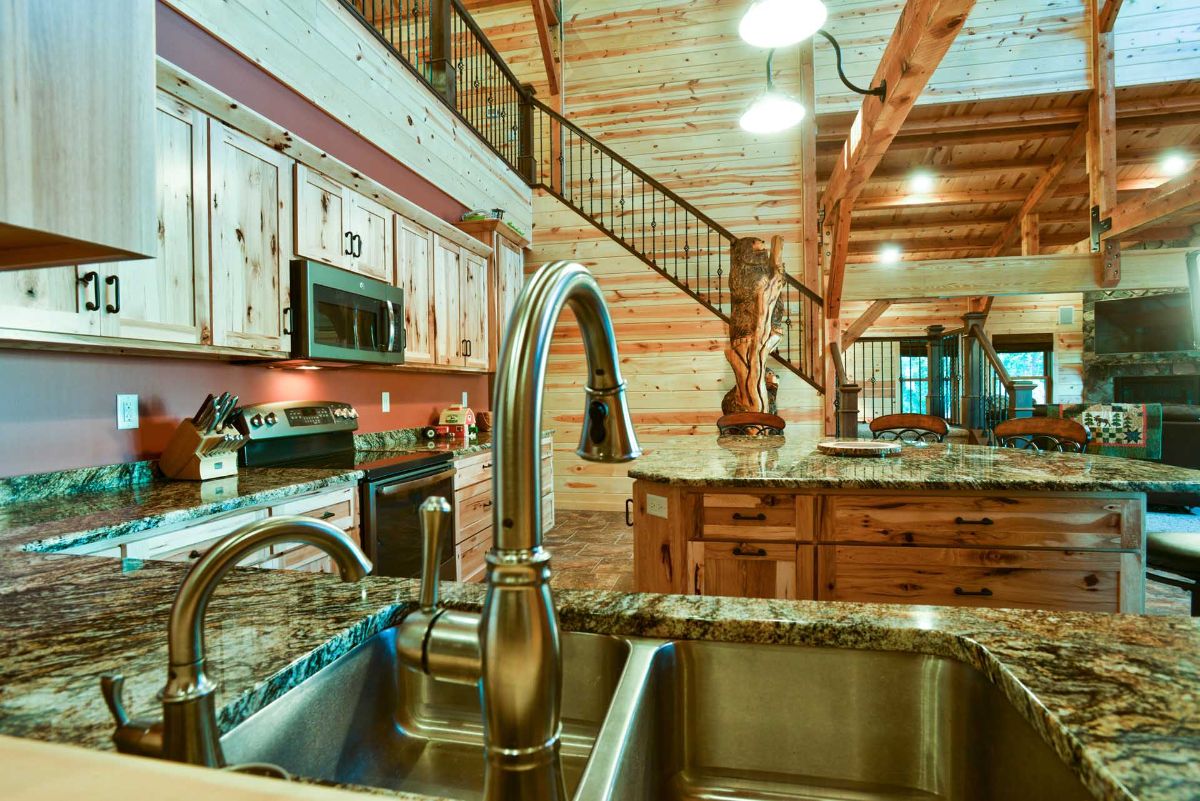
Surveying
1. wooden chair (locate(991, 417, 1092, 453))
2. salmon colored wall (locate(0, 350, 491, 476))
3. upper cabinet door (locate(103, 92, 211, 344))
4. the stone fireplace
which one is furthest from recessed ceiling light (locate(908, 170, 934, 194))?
upper cabinet door (locate(103, 92, 211, 344))

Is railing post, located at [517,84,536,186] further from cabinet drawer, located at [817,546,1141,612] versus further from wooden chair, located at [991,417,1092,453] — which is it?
cabinet drawer, located at [817,546,1141,612]

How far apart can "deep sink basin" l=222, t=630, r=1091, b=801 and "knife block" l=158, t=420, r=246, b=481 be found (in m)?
1.97

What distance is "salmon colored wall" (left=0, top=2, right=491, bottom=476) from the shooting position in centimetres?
216

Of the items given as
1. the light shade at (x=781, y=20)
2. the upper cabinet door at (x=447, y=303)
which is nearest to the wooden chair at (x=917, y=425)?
the light shade at (x=781, y=20)

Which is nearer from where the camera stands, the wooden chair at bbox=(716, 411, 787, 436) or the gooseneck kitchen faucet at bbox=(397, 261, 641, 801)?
the gooseneck kitchen faucet at bbox=(397, 261, 641, 801)

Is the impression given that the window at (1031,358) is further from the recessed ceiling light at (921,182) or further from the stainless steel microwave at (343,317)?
the stainless steel microwave at (343,317)

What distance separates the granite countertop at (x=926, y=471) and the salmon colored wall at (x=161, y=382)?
204 centimetres

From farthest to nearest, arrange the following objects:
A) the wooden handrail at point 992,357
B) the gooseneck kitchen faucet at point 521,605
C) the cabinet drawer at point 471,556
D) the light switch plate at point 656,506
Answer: the wooden handrail at point 992,357 < the cabinet drawer at point 471,556 < the light switch plate at point 656,506 < the gooseneck kitchen faucet at point 521,605

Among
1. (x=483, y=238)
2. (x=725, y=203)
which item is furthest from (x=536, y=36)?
(x=483, y=238)

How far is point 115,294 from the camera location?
209 centimetres

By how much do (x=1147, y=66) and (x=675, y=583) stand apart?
7573 millimetres

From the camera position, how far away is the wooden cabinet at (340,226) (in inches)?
121

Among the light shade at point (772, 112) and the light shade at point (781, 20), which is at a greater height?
the light shade at point (772, 112)

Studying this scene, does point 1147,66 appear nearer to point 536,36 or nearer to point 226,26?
point 536,36
